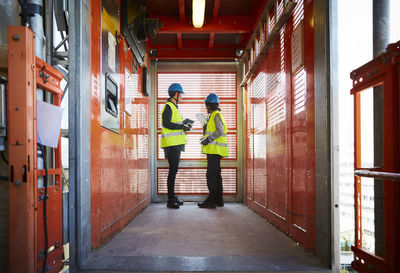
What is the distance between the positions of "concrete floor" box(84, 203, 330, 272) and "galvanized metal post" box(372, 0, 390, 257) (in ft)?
2.16

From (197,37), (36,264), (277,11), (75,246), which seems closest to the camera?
(36,264)

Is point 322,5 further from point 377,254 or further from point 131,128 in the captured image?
point 131,128

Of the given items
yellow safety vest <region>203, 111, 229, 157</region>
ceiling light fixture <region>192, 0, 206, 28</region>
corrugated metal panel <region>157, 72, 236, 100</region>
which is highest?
ceiling light fixture <region>192, 0, 206, 28</region>

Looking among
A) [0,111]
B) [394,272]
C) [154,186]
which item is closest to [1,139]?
[0,111]

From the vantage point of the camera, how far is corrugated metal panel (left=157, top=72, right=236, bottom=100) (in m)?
6.64

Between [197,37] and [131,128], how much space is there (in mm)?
2735

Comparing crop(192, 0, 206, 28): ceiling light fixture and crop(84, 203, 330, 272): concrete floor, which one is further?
crop(192, 0, 206, 28): ceiling light fixture

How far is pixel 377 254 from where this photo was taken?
193 cm

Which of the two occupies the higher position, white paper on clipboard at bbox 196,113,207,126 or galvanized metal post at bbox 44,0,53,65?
galvanized metal post at bbox 44,0,53,65

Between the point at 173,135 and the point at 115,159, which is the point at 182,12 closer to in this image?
the point at 173,135

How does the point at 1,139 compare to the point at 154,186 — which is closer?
the point at 1,139

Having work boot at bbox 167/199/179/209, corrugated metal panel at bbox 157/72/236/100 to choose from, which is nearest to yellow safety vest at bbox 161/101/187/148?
work boot at bbox 167/199/179/209

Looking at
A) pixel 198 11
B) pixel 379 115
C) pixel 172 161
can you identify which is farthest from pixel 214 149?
pixel 379 115

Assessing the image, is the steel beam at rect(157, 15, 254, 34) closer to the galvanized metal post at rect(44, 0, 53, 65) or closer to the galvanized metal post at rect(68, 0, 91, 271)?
the galvanized metal post at rect(44, 0, 53, 65)
